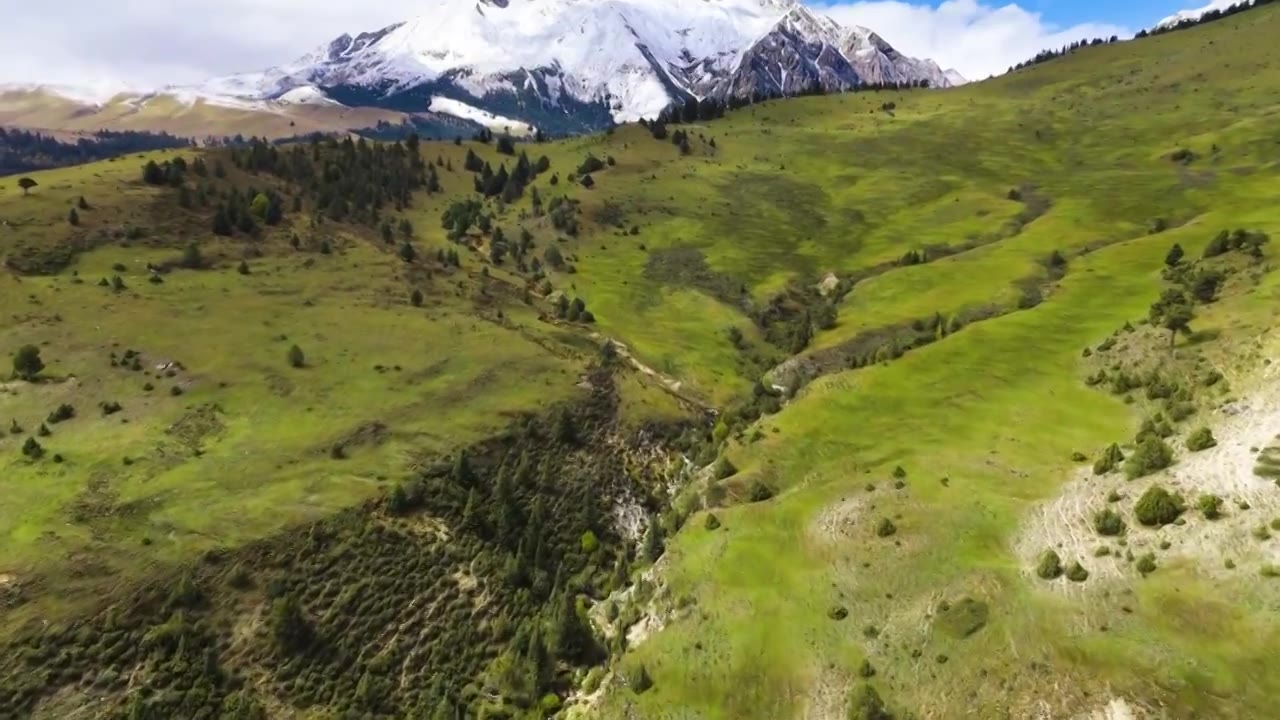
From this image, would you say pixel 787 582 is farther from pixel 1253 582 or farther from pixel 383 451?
pixel 383 451

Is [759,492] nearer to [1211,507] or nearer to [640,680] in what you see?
[640,680]

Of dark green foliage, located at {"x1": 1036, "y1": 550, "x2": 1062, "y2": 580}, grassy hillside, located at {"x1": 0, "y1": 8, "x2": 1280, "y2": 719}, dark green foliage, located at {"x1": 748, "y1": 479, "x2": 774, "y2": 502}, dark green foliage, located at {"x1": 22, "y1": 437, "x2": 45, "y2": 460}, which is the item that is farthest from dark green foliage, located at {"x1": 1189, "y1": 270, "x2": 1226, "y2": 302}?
dark green foliage, located at {"x1": 22, "y1": 437, "x2": 45, "y2": 460}

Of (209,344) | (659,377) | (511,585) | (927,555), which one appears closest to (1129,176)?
(659,377)

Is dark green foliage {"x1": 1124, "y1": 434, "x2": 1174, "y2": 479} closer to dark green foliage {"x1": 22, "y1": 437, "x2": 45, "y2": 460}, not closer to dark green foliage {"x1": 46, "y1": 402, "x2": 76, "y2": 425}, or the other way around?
dark green foliage {"x1": 22, "y1": 437, "x2": 45, "y2": 460}

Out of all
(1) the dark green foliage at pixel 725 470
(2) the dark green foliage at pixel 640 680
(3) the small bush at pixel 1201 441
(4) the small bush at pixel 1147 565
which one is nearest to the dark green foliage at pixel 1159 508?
(4) the small bush at pixel 1147 565

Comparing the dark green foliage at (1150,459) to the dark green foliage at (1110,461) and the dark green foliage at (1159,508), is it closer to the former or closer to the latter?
the dark green foliage at (1110,461)

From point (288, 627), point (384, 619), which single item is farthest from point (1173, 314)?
point (288, 627)
